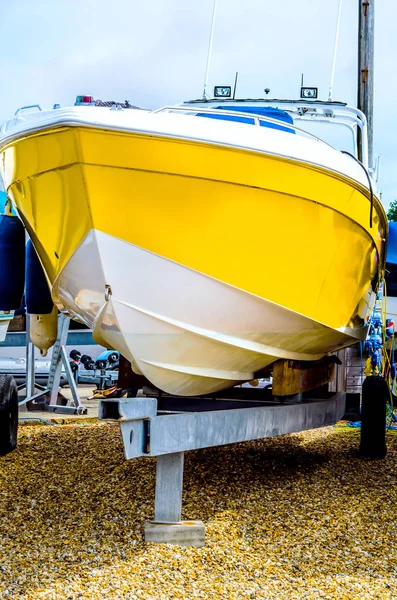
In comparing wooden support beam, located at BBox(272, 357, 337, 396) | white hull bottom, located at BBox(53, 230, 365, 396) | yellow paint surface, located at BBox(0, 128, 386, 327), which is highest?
yellow paint surface, located at BBox(0, 128, 386, 327)

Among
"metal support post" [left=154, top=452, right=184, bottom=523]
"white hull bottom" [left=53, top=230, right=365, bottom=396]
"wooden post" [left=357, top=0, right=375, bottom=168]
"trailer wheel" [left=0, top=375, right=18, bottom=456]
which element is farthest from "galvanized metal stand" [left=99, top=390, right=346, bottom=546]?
"wooden post" [left=357, top=0, right=375, bottom=168]

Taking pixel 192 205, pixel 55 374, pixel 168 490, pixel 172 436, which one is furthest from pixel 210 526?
pixel 55 374

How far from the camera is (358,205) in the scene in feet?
13.8

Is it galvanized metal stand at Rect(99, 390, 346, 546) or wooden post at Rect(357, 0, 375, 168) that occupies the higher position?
wooden post at Rect(357, 0, 375, 168)

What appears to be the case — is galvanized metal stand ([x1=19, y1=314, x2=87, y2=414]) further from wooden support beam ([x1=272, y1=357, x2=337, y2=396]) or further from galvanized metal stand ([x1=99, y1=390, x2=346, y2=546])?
galvanized metal stand ([x1=99, y1=390, x2=346, y2=546])

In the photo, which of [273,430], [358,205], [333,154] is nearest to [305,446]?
[273,430]

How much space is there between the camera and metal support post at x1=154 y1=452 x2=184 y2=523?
3.46 meters

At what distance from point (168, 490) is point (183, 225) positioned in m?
1.24

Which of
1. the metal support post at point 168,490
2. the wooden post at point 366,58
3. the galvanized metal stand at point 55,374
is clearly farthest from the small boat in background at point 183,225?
the wooden post at point 366,58

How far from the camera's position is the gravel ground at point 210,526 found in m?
2.99

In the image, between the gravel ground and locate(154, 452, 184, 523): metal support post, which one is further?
locate(154, 452, 184, 523): metal support post

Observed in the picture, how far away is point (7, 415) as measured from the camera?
506 centimetres

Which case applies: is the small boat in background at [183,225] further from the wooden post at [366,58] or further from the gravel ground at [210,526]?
the wooden post at [366,58]

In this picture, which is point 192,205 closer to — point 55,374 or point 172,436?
point 172,436
